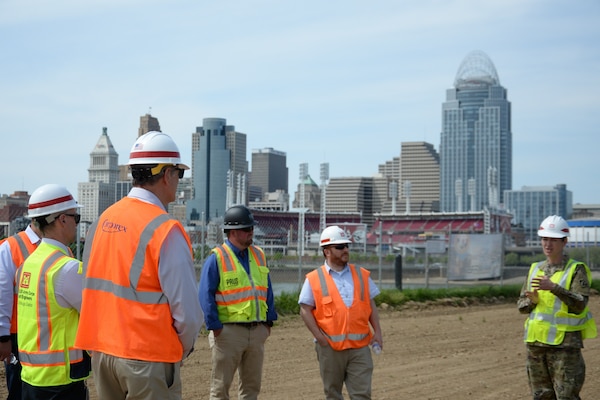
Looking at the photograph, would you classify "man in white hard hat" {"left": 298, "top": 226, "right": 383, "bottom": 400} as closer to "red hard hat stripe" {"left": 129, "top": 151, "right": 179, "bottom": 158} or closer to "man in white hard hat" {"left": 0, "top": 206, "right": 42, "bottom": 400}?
"man in white hard hat" {"left": 0, "top": 206, "right": 42, "bottom": 400}

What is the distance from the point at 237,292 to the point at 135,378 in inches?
127

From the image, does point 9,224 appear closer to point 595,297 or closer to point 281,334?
point 281,334

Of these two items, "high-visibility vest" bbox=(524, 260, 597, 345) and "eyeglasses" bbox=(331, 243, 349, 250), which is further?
"eyeglasses" bbox=(331, 243, 349, 250)

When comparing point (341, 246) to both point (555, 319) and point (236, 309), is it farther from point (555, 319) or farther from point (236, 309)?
point (555, 319)

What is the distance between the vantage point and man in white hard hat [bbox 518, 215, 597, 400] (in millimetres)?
6996

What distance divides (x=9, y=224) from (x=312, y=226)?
→ 410 ft

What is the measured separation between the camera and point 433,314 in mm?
21062

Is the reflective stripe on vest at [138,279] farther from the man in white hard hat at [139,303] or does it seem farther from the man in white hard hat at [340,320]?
the man in white hard hat at [340,320]

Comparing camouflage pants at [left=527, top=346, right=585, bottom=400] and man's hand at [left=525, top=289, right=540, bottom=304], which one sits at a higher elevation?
man's hand at [left=525, top=289, right=540, bottom=304]

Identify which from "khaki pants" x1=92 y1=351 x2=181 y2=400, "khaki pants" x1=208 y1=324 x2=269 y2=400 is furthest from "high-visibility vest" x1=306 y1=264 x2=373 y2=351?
"khaki pants" x1=92 y1=351 x2=181 y2=400

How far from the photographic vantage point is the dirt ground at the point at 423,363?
10.2 metres

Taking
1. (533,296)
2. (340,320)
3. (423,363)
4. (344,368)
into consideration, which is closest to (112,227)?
(340,320)

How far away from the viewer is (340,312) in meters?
7.27

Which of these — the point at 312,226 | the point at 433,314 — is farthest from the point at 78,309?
the point at 312,226
